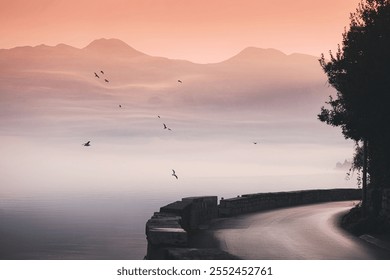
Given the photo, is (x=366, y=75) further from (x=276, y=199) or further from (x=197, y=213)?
(x=276, y=199)

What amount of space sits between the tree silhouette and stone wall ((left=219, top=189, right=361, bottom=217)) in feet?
17.4

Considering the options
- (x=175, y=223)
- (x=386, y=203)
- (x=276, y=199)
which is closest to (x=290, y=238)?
(x=386, y=203)

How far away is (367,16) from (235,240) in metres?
10.6

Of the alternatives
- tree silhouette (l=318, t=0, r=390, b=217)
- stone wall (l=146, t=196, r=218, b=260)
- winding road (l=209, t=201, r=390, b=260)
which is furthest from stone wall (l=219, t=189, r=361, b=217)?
tree silhouette (l=318, t=0, r=390, b=217)

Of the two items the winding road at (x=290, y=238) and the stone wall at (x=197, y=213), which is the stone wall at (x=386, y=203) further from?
the winding road at (x=290, y=238)

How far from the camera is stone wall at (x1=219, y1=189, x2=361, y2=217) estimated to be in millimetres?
31703

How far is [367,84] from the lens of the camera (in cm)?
2458

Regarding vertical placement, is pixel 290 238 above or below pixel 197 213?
below

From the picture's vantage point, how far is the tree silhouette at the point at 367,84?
959 inches

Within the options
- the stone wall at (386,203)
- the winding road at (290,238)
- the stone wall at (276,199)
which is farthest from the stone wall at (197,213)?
the winding road at (290,238)

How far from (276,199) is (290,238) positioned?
49.0 feet

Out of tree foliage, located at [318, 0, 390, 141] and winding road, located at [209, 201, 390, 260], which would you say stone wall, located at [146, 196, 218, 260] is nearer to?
winding road, located at [209, 201, 390, 260]
